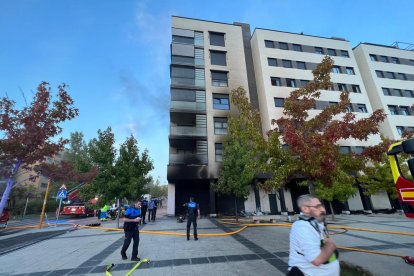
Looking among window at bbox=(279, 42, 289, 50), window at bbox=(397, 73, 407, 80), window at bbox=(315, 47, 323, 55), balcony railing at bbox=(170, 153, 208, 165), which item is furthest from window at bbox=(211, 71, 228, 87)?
window at bbox=(397, 73, 407, 80)

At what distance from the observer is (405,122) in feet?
87.7

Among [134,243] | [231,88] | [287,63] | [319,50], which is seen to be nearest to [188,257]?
[134,243]

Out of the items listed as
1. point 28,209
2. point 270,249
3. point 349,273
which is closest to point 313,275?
point 349,273

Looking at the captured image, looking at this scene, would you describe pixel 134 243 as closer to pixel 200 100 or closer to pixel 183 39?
pixel 200 100

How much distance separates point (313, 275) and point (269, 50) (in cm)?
2785

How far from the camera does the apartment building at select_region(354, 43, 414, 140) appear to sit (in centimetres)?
2666

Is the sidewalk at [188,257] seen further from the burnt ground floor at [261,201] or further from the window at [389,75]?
the window at [389,75]

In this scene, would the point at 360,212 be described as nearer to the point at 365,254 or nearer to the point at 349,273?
the point at 365,254

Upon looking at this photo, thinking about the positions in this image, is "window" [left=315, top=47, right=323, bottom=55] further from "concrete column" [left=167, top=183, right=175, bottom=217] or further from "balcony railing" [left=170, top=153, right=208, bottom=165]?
"concrete column" [left=167, top=183, right=175, bottom=217]

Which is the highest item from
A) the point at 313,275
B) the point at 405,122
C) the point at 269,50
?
the point at 269,50

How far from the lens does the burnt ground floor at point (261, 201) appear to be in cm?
2141

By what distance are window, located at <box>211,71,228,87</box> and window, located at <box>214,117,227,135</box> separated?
4533mm

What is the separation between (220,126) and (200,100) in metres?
3.79

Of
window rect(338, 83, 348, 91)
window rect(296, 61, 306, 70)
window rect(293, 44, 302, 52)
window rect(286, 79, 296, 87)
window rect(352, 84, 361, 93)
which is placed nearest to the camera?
window rect(286, 79, 296, 87)
